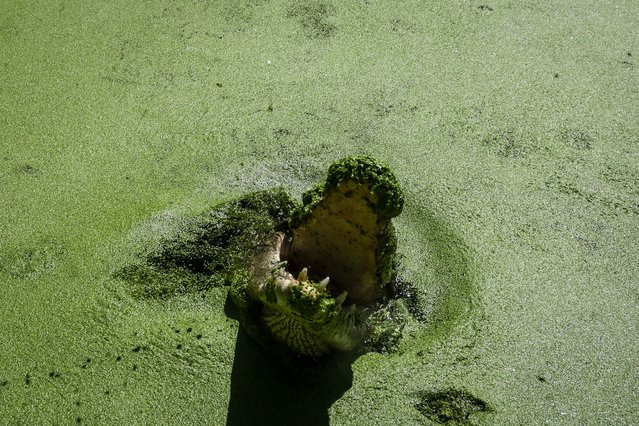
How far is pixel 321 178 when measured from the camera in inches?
69.5

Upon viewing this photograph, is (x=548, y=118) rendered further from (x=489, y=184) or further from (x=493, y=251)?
(x=493, y=251)

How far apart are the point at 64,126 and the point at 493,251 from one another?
3.75 feet

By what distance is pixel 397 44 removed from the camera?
2160mm

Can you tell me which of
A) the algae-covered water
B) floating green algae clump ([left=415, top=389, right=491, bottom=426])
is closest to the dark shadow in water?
the algae-covered water

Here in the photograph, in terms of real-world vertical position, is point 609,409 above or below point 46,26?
below

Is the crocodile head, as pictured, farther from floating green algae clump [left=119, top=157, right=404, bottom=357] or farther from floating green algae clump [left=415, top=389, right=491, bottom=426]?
floating green algae clump [left=415, top=389, right=491, bottom=426]

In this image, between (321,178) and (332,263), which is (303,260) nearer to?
(332,263)

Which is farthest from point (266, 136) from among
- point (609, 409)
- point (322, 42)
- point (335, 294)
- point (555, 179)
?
point (609, 409)

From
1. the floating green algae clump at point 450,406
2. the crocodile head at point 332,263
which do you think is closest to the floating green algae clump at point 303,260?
the crocodile head at point 332,263

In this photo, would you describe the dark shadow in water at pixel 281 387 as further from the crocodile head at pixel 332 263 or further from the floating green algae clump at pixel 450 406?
the floating green algae clump at pixel 450 406

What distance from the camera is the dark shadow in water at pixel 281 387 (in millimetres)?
1276

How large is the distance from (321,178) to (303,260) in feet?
1.32

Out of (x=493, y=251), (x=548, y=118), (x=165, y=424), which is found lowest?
(x=165, y=424)

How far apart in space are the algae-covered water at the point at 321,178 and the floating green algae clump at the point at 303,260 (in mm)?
52
